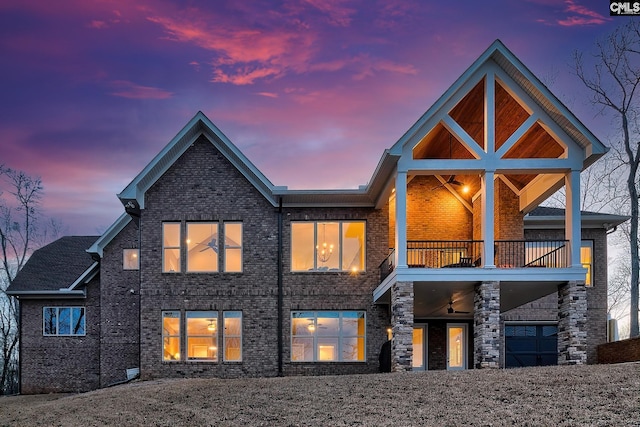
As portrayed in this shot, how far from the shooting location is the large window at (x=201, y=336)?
64.2ft

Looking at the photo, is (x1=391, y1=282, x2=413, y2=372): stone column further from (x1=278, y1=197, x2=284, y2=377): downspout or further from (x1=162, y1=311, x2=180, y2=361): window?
(x1=162, y1=311, x2=180, y2=361): window

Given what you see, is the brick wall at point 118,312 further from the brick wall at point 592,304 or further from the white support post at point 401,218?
the brick wall at point 592,304

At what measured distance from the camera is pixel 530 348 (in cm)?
2230

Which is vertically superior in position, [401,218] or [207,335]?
[401,218]

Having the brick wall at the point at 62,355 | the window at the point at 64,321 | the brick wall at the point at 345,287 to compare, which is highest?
the brick wall at the point at 345,287

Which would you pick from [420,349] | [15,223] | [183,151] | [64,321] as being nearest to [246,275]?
[183,151]

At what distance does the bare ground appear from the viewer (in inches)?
381

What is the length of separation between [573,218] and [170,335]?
42.7 ft

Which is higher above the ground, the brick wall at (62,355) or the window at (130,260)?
the window at (130,260)

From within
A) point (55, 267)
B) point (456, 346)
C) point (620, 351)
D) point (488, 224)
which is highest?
point (488, 224)

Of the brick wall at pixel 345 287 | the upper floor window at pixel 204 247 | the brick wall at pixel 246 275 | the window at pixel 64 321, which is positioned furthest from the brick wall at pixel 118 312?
the brick wall at pixel 345 287

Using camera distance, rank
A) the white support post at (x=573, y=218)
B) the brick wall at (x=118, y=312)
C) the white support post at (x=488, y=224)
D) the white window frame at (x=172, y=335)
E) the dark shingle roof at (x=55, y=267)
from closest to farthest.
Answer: the white support post at (x=488, y=224) → the white support post at (x=573, y=218) → the white window frame at (x=172, y=335) → the brick wall at (x=118, y=312) → the dark shingle roof at (x=55, y=267)

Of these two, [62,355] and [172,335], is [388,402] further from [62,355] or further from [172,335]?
[62,355]

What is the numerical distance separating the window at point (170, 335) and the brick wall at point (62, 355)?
466 centimetres
